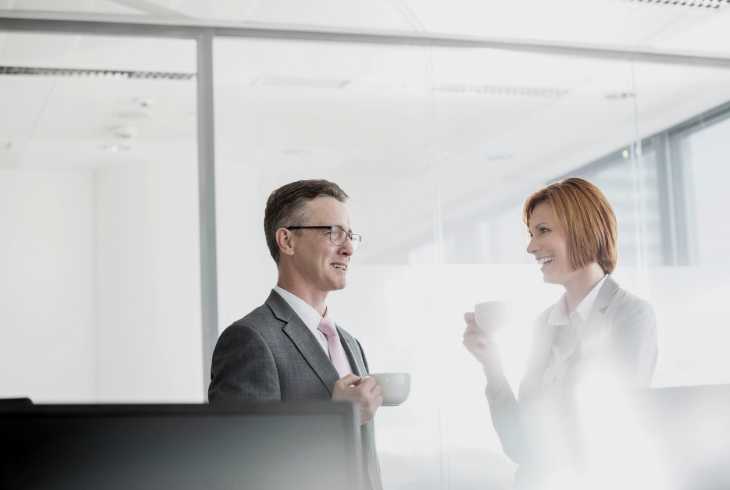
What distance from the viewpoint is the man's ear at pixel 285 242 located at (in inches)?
88.5

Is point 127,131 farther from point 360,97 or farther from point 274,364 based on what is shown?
point 274,364

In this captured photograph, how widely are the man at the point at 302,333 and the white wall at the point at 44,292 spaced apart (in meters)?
2.38

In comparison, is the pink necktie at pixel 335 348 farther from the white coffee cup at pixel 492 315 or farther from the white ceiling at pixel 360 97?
the white ceiling at pixel 360 97

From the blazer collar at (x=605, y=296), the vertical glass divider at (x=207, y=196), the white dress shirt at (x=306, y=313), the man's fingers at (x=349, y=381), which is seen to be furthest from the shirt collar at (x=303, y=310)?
the vertical glass divider at (x=207, y=196)

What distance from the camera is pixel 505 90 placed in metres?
4.94

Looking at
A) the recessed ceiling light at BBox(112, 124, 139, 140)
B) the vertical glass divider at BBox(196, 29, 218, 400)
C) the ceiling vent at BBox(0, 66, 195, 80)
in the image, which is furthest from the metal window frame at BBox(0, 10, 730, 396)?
the recessed ceiling light at BBox(112, 124, 139, 140)

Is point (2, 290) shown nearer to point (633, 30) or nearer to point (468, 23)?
point (468, 23)

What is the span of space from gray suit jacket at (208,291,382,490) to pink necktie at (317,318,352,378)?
3.4 inches

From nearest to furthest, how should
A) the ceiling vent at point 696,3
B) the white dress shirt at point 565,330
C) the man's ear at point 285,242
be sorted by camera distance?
the man's ear at point 285,242 → the white dress shirt at point 565,330 → the ceiling vent at point 696,3

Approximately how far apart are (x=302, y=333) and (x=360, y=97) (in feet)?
9.50

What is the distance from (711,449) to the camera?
1.23m

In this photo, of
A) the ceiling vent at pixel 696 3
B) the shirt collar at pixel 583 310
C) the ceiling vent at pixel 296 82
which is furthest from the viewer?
the ceiling vent at pixel 296 82

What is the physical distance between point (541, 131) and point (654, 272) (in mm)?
979

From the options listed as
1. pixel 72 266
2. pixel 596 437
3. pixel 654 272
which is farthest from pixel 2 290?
pixel 596 437
